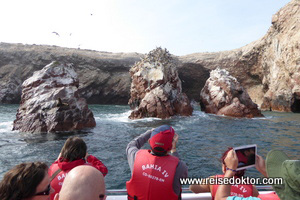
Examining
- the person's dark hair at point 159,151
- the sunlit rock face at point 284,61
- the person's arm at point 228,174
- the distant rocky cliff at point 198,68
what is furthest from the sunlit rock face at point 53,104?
the distant rocky cliff at point 198,68

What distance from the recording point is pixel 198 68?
159 feet

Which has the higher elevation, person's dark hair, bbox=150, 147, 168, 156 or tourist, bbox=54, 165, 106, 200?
tourist, bbox=54, 165, 106, 200

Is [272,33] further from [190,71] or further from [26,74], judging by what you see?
[26,74]

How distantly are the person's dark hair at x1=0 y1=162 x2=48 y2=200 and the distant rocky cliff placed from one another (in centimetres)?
3506

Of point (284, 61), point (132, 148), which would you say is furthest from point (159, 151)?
point (284, 61)

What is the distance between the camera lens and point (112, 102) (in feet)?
163

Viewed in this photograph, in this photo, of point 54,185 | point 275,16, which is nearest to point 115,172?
point 54,185

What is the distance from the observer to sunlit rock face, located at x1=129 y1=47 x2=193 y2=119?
70.7 ft

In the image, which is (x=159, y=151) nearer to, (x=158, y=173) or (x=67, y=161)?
(x=158, y=173)

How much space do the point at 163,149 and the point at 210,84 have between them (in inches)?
1031

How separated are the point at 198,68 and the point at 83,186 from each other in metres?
49.5

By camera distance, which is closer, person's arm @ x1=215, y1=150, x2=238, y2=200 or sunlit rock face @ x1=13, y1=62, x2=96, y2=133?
person's arm @ x1=215, y1=150, x2=238, y2=200

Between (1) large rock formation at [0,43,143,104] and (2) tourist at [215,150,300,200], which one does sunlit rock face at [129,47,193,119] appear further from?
(1) large rock formation at [0,43,143,104]

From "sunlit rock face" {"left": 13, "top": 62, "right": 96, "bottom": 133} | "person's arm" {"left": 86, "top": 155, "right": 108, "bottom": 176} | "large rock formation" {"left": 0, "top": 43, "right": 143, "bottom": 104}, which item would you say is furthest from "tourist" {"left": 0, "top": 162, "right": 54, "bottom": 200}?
"large rock formation" {"left": 0, "top": 43, "right": 143, "bottom": 104}
